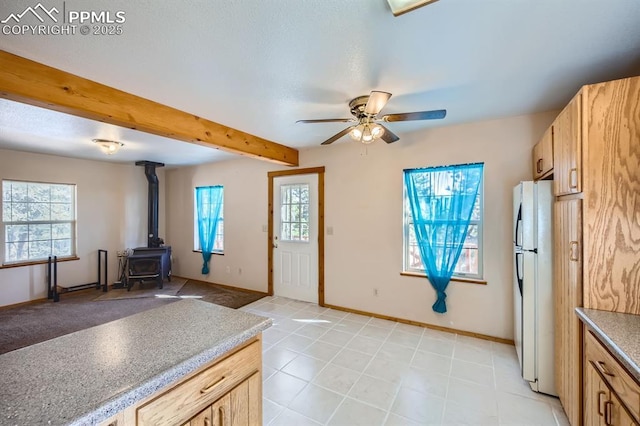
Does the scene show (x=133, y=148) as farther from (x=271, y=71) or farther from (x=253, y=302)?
(x=271, y=71)

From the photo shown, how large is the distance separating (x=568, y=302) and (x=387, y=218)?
6.63ft

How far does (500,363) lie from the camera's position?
2.55 meters

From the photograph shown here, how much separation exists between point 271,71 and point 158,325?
174cm

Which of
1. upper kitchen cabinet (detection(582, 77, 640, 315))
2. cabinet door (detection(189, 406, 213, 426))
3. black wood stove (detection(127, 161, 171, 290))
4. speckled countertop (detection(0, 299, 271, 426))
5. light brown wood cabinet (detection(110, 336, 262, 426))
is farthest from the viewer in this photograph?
black wood stove (detection(127, 161, 171, 290))

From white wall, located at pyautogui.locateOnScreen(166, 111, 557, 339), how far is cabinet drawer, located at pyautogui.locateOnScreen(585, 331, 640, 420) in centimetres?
155

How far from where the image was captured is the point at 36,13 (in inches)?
54.5

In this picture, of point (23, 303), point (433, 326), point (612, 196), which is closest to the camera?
point (612, 196)

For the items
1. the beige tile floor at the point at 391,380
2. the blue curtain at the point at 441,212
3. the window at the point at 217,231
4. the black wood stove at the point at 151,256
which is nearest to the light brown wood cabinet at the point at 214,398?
the beige tile floor at the point at 391,380

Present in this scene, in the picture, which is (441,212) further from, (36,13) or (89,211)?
(89,211)

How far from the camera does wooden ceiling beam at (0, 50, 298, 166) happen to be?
171cm

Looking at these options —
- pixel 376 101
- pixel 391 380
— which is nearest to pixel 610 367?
pixel 391 380

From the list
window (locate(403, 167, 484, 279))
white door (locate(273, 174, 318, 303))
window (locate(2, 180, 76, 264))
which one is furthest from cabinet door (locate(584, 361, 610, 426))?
window (locate(2, 180, 76, 264))

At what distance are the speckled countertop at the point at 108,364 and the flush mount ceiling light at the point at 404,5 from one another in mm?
1687

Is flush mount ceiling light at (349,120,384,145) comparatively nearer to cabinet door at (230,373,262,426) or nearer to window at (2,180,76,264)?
cabinet door at (230,373,262,426)
